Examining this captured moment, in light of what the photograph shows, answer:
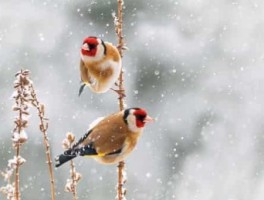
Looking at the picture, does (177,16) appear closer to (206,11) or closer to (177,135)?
(206,11)

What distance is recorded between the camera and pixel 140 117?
833 millimetres

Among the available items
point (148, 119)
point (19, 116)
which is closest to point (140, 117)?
point (148, 119)

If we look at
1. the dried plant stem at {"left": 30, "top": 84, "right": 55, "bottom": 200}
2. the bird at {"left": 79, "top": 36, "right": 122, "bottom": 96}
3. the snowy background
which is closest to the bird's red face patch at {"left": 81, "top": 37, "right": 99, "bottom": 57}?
the bird at {"left": 79, "top": 36, "right": 122, "bottom": 96}

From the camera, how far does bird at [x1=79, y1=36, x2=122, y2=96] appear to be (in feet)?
2.81

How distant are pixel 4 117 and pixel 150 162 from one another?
2112 millimetres

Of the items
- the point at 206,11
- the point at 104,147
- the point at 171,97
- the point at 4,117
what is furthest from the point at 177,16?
the point at 104,147

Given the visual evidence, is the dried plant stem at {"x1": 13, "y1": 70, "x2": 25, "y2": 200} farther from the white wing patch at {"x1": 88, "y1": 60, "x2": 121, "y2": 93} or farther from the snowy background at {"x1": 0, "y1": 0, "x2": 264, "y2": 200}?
the snowy background at {"x1": 0, "y1": 0, "x2": 264, "y2": 200}

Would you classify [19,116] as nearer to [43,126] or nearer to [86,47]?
[43,126]

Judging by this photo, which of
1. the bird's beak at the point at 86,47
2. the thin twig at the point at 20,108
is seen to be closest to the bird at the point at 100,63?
the bird's beak at the point at 86,47

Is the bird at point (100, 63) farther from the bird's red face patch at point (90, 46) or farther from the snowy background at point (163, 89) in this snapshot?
the snowy background at point (163, 89)

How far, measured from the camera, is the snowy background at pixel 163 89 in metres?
8.34

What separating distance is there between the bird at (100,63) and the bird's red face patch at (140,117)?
5 centimetres

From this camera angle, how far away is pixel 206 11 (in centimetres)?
1035

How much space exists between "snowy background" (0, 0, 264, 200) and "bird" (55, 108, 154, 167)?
688 centimetres
